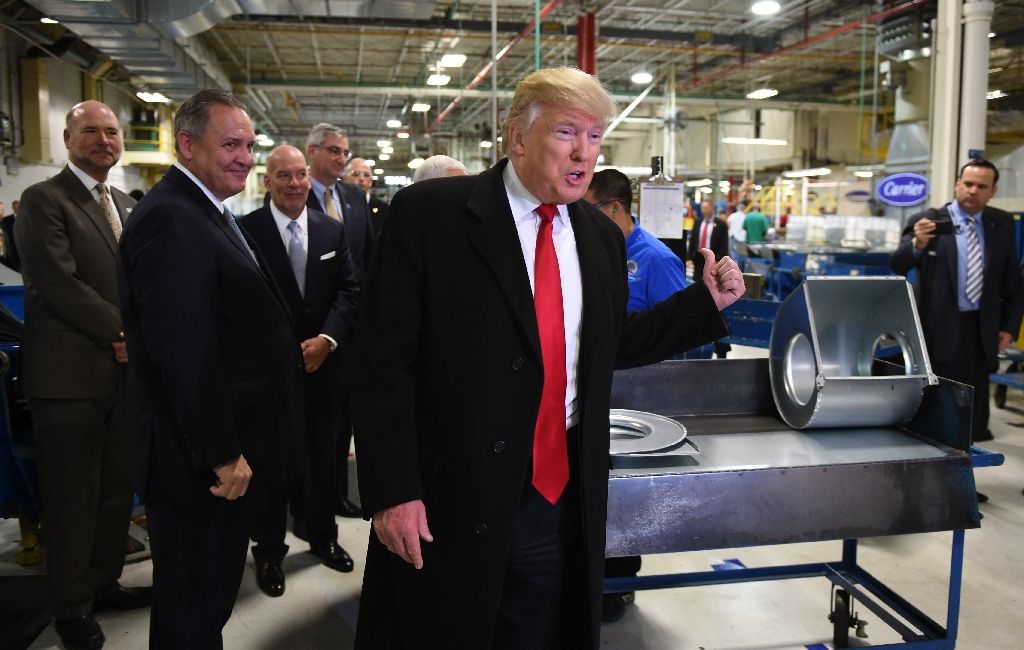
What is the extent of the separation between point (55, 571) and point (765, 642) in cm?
246

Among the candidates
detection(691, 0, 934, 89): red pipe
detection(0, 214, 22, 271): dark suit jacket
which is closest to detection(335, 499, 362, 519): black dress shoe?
detection(0, 214, 22, 271): dark suit jacket

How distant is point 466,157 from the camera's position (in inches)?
958

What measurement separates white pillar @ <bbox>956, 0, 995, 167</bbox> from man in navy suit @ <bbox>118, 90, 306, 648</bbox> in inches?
216

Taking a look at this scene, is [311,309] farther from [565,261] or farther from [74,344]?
[565,261]

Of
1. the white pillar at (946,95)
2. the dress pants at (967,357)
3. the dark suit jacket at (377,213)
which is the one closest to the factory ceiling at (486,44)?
the dark suit jacket at (377,213)

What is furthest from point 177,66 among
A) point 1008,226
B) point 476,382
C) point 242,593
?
point 476,382

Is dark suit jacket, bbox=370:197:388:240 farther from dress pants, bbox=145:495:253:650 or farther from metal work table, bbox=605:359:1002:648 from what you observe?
metal work table, bbox=605:359:1002:648

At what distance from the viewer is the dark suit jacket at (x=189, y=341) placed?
1.83 metres

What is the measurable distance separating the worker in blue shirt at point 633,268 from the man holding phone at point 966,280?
1.95m

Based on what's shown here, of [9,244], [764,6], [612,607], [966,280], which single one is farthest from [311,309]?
[764,6]

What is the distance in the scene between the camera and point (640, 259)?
287 centimetres

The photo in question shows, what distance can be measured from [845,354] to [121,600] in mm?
2801

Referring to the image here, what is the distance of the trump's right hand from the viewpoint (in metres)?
1.42

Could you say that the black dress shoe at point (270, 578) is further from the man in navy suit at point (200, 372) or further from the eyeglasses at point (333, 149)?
the eyeglasses at point (333, 149)
